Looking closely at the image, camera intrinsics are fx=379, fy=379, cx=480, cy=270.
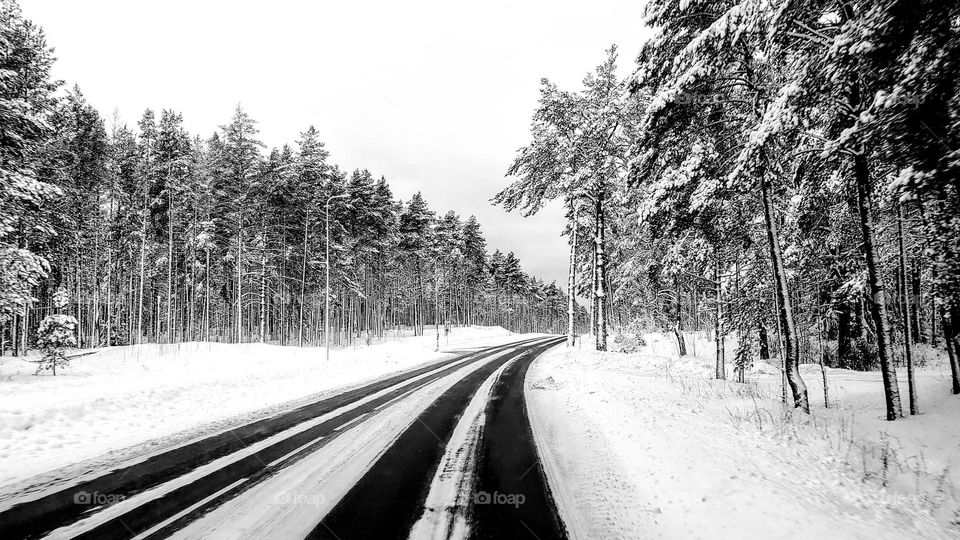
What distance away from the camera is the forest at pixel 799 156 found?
532 centimetres

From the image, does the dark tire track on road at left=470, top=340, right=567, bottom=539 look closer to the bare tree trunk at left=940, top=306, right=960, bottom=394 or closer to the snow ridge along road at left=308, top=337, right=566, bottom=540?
the snow ridge along road at left=308, top=337, right=566, bottom=540

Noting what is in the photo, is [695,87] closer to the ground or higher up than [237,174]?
closer to the ground

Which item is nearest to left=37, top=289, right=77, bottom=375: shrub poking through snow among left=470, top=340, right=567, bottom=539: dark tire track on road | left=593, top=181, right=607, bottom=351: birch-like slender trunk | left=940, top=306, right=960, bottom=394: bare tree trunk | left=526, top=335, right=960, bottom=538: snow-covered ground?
left=470, top=340, right=567, bottom=539: dark tire track on road

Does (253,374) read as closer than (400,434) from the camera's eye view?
No

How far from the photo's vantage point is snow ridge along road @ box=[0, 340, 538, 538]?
337 centimetres

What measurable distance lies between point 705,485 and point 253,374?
13867 mm

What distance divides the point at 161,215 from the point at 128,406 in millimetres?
24787

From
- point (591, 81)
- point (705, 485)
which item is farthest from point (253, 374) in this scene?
point (591, 81)

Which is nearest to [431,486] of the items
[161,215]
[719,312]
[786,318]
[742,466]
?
[742,466]

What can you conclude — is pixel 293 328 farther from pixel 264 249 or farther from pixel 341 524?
pixel 341 524

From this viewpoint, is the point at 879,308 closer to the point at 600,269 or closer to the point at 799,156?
the point at 799,156

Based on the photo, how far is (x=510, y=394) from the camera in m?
9.96

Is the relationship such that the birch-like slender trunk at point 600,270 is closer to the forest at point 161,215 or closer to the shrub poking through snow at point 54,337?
the forest at point 161,215

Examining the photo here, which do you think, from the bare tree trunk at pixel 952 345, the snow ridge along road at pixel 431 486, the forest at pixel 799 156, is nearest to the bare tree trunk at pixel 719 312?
the forest at pixel 799 156
